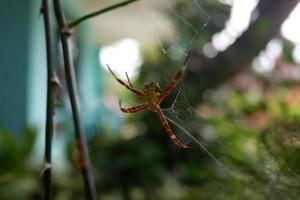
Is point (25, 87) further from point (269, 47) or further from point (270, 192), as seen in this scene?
point (270, 192)

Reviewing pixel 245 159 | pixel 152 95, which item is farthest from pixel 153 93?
pixel 245 159

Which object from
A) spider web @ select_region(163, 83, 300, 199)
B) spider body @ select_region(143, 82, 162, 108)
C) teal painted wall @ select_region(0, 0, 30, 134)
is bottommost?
spider web @ select_region(163, 83, 300, 199)

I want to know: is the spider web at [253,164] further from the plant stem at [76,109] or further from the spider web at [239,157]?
the plant stem at [76,109]

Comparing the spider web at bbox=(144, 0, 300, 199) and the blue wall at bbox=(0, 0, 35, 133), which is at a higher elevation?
the blue wall at bbox=(0, 0, 35, 133)

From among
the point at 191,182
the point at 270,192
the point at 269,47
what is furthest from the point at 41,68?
the point at 270,192

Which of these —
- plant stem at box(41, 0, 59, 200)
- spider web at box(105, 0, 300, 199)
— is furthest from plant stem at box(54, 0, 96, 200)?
spider web at box(105, 0, 300, 199)

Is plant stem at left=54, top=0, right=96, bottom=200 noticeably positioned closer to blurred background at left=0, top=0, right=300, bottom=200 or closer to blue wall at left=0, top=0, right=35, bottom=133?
blurred background at left=0, top=0, right=300, bottom=200

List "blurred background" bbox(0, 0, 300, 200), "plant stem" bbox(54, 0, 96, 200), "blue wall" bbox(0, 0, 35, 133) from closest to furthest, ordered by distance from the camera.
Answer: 1. "plant stem" bbox(54, 0, 96, 200)
2. "blurred background" bbox(0, 0, 300, 200)
3. "blue wall" bbox(0, 0, 35, 133)

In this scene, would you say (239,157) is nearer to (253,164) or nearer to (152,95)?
(253,164)

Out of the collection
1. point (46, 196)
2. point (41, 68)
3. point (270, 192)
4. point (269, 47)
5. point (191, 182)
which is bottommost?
point (191, 182)
